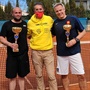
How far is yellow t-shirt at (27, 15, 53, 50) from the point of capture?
17.1 feet

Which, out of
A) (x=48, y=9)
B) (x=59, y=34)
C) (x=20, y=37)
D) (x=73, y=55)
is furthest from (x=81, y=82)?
(x=48, y=9)

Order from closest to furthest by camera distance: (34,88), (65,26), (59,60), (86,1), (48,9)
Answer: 1. (65,26)
2. (59,60)
3. (34,88)
4. (48,9)
5. (86,1)

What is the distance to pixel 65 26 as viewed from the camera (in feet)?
16.5

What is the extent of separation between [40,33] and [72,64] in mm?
842

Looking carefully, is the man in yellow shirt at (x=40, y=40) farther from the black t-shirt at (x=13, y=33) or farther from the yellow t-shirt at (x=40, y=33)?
Answer: the black t-shirt at (x=13, y=33)

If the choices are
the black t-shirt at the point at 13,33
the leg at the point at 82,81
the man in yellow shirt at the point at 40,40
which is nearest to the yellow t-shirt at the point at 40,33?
the man in yellow shirt at the point at 40,40

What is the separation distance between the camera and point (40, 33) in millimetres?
5191

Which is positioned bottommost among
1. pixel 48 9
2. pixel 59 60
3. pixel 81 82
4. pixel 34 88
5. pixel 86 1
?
pixel 86 1

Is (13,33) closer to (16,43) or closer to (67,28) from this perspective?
(16,43)

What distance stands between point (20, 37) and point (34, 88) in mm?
1810

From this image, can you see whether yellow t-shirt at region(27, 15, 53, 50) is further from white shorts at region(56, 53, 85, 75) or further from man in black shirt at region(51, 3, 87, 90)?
white shorts at region(56, 53, 85, 75)

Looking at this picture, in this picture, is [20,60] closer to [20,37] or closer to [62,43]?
[20,37]

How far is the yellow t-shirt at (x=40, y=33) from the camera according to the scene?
5.21m

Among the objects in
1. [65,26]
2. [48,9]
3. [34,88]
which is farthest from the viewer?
[48,9]
